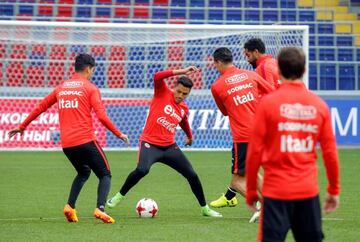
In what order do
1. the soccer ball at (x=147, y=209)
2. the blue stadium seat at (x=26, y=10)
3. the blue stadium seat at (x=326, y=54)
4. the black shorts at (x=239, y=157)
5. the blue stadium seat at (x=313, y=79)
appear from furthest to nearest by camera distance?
the blue stadium seat at (x=326, y=54) → the blue stadium seat at (x=26, y=10) → the blue stadium seat at (x=313, y=79) → the soccer ball at (x=147, y=209) → the black shorts at (x=239, y=157)

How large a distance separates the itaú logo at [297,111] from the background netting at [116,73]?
632 inches

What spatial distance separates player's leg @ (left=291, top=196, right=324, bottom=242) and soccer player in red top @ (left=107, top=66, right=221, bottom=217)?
5.47 meters

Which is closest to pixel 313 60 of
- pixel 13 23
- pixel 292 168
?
pixel 13 23

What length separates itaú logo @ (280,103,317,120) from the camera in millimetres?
6062

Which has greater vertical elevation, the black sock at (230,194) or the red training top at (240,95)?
the red training top at (240,95)

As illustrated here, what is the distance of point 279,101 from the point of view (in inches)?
240

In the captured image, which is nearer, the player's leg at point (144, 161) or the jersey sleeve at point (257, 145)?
the jersey sleeve at point (257, 145)

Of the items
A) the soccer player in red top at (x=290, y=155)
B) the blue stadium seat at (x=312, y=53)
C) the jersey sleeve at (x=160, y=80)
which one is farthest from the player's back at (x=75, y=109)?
the blue stadium seat at (x=312, y=53)

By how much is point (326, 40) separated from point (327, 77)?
229 centimetres

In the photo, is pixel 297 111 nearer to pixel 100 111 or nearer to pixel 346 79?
pixel 100 111

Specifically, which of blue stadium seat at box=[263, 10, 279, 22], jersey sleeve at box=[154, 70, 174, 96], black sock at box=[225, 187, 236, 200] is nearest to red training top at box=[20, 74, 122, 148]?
jersey sleeve at box=[154, 70, 174, 96]

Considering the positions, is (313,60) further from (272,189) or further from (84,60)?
(272,189)

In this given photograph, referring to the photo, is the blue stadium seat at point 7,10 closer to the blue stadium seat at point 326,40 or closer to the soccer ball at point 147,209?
the blue stadium seat at point 326,40

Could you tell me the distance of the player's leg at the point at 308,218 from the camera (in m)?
6.12
